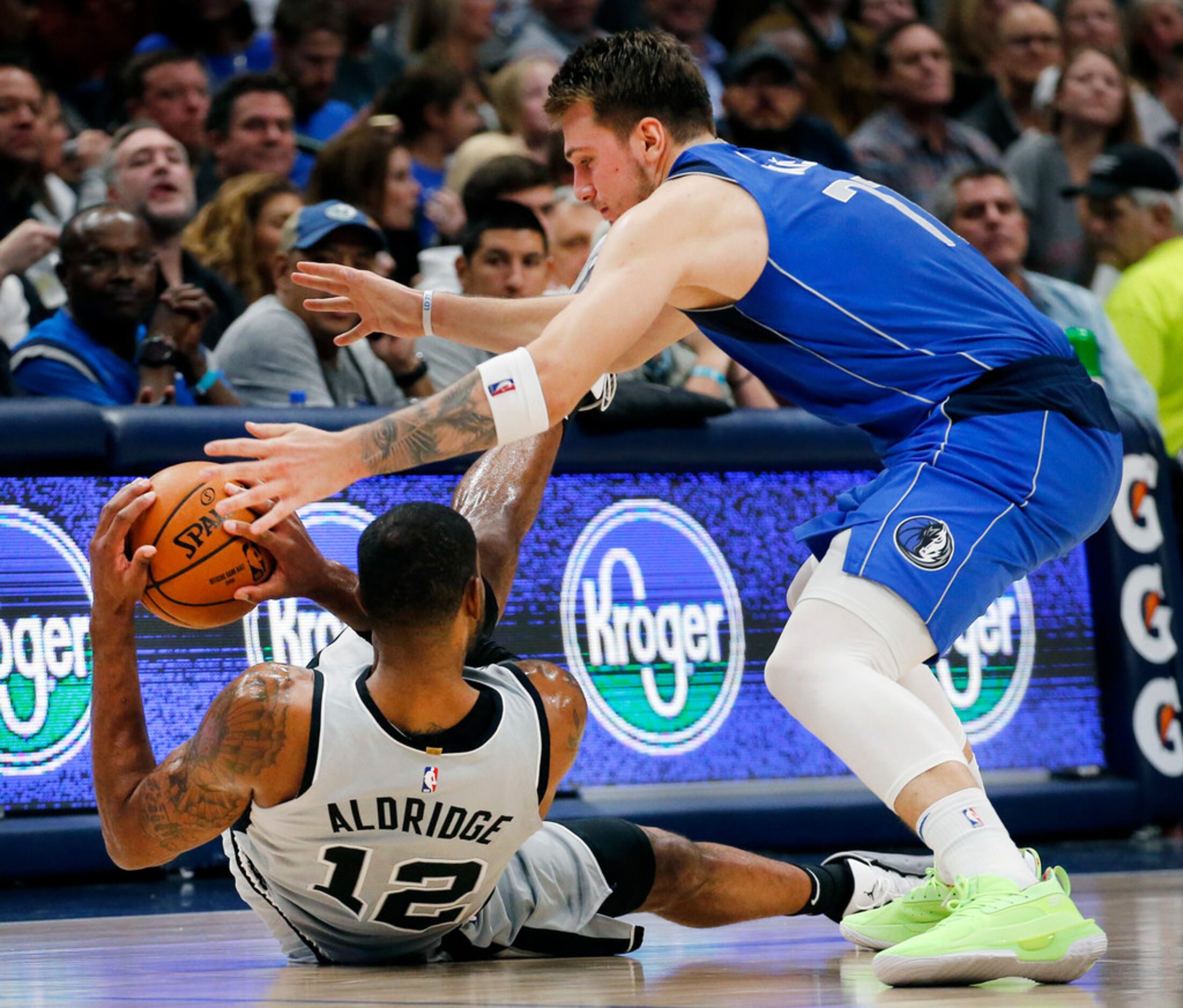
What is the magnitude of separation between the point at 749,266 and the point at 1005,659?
328cm

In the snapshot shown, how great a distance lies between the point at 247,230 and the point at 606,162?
3.90 meters

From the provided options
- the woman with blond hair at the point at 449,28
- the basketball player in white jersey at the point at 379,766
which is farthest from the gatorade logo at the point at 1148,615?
the woman with blond hair at the point at 449,28

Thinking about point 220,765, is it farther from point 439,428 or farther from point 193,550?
point 439,428

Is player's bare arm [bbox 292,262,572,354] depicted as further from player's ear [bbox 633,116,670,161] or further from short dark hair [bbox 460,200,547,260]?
short dark hair [bbox 460,200,547,260]

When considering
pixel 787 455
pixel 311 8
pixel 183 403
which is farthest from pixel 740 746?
pixel 311 8

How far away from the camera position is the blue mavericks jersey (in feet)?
12.1

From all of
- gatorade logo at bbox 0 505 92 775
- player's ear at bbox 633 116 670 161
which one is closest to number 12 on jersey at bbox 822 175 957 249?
player's ear at bbox 633 116 670 161

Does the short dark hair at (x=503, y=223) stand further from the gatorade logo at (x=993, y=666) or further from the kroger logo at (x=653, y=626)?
the gatorade logo at (x=993, y=666)

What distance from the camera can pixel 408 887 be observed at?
3.60 m

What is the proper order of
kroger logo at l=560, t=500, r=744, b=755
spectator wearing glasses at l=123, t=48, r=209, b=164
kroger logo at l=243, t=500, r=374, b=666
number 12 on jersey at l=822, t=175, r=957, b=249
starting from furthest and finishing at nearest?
spectator wearing glasses at l=123, t=48, r=209, b=164 < kroger logo at l=560, t=500, r=744, b=755 < kroger logo at l=243, t=500, r=374, b=666 < number 12 on jersey at l=822, t=175, r=957, b=249

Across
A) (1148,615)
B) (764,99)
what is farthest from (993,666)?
(764,99)

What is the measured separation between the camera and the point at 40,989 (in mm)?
3469

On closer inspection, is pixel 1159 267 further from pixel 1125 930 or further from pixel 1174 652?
pixel 1125 930

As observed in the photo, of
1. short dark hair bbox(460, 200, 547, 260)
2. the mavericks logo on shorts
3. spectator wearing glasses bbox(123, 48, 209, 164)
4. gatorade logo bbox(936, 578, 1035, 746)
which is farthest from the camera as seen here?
spectator wearing glasses bbox(123, 48, 209, 164)
